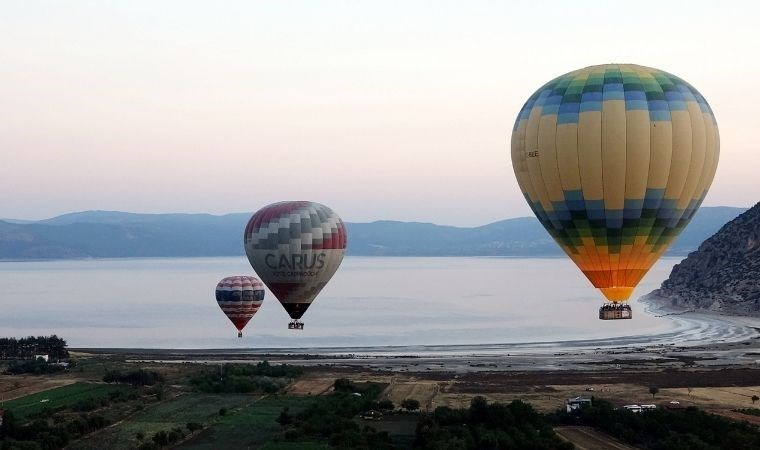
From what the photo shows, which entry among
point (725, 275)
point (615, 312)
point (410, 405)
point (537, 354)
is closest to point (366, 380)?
point (410, 405)

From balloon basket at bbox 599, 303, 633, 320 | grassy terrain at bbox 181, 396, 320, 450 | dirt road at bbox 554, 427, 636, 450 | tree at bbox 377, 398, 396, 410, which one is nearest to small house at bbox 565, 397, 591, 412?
dirt road at bbox 554, 427, 636, 450

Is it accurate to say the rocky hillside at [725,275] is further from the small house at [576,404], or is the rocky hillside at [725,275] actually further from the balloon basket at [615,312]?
the balloon basket at [615,312]

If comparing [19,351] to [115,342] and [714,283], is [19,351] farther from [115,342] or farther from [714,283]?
[714,283]

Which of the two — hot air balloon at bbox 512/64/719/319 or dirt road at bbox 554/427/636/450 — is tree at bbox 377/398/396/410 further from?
hot air balloon at bbox 512/64/719/319

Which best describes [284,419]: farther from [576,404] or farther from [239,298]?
[239,298]

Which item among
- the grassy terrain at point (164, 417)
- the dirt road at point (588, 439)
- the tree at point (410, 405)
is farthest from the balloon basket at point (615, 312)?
the grassy terrain at point (164, 417)

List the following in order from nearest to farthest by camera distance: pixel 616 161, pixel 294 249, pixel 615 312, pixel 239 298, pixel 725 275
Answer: pixel 616 161, pixel 615 312, pixel 294 249, pixel 239 298, pixel 725 275
